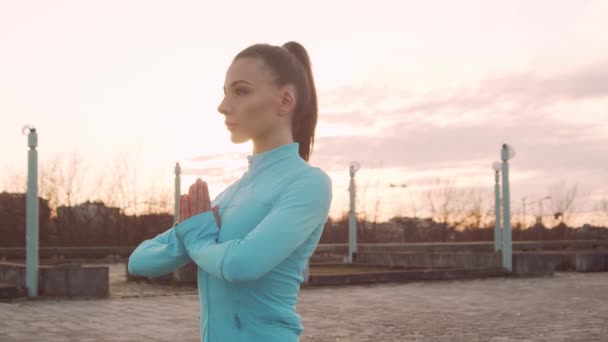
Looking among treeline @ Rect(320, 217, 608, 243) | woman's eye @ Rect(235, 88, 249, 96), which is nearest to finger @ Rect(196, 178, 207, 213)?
woman's eye @ Rect(235, 88, 249, 96)

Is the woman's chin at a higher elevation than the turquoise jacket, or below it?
higher

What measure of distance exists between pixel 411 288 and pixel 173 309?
5922 mm

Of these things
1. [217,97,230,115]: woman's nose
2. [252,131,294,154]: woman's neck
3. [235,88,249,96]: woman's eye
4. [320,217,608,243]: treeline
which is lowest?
[320,217,608,243]: treeline

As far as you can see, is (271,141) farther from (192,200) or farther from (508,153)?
(508,153)

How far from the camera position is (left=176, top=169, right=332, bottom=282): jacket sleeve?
4.80 feet

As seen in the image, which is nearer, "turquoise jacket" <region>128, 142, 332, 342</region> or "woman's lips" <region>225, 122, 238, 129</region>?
"turquoise jacket" <region>128, 142, 332, 342</region>

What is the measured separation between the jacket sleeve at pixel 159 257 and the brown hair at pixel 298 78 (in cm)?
39

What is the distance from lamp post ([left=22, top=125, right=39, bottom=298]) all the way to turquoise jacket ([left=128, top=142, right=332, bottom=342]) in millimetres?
12239

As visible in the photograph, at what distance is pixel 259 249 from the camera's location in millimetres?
1460

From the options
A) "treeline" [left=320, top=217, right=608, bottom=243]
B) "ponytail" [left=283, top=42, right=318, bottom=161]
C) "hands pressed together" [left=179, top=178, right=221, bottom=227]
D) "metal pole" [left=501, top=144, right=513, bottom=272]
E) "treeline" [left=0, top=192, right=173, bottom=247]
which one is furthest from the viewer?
"treeline" [left=320, top=217, right=608, bottom=243]

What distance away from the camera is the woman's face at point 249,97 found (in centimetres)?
164

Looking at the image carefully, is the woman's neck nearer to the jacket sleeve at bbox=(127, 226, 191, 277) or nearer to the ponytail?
the ponytail

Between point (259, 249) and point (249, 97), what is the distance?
0.37 metres

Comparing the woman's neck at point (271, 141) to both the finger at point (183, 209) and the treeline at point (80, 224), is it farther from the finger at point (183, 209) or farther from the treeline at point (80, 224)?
the treeline at point (80, 224)
